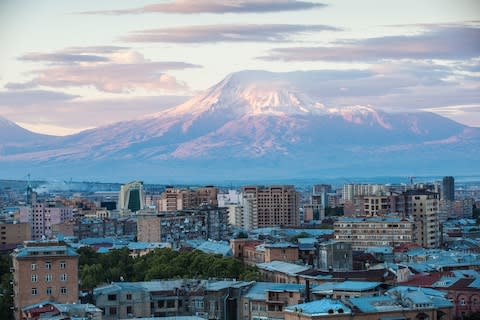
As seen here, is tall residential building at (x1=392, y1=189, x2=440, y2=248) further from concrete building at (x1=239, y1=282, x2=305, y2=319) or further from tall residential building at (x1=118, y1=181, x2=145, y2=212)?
tall residential building at (x1=118, y1=181, x2=145, y2=212)

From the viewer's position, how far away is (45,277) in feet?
128

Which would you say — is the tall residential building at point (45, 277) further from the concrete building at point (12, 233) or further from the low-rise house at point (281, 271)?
the concrete building at point (12, 233)

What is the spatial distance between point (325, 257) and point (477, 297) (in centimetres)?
1448

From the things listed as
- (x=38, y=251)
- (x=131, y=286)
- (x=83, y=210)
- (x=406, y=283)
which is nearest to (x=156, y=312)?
(x=131, y=286)

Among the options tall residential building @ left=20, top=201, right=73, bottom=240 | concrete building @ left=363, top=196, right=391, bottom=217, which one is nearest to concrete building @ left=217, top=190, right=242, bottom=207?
tall residential building @ left=20, top=201, right=73, bottom=240

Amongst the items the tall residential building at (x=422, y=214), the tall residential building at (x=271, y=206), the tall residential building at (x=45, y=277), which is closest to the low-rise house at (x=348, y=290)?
the tall residential building at (x=45, y=277)

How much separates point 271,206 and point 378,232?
37587 mm

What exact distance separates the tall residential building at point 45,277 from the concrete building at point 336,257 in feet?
50.5

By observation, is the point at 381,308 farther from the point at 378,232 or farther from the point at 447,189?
the point at 447,189

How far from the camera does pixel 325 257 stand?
5344 cm

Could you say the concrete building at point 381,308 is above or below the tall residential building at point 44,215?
below

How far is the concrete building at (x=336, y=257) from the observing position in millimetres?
52688

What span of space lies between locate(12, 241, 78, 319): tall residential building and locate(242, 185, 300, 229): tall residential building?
64.4 metres

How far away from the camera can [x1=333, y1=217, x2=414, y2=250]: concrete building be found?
67.4 metres
